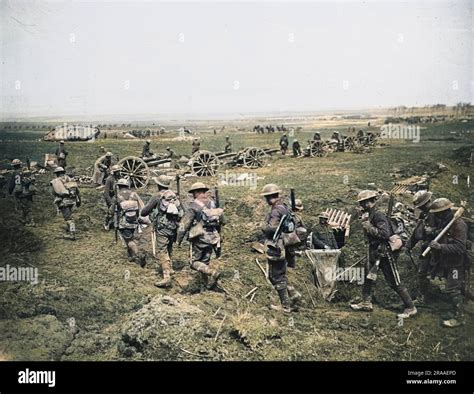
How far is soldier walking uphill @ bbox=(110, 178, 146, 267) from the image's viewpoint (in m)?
10.5

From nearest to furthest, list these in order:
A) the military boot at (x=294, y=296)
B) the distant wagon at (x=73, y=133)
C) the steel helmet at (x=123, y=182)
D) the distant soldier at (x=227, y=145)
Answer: the military boot at (x=294, y=296) < the steel helmet at (x=123, y=182) < the distant wagon at (x=73, y=133) < the distant soldier at (x=227, y=145)

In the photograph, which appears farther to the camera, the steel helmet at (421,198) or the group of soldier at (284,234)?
the steel helmet at (421,198)

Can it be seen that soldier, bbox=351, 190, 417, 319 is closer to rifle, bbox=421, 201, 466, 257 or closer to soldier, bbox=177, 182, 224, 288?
rifle, bbox=421, 201, 466, 257

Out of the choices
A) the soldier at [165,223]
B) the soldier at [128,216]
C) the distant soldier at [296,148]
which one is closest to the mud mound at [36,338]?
the soldier at [128,216]

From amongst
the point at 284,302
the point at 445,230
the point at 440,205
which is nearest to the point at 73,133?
the point at 284,302

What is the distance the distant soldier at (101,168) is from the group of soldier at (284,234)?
0.19m

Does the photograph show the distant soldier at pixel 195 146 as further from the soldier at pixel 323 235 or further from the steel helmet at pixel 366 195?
the steel helmet at pixel 366 195

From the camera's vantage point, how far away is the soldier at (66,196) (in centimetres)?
1068

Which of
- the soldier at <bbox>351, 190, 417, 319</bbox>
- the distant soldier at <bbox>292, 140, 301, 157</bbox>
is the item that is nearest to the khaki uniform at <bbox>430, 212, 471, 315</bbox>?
the soldier at <bbox>351, 190, 417, 319</bbox>

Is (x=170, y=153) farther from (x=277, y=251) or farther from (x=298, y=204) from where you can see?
(x=277, y=251)

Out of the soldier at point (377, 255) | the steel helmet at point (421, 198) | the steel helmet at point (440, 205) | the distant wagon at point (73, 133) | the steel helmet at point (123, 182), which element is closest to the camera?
the soldier at point (377, 255)

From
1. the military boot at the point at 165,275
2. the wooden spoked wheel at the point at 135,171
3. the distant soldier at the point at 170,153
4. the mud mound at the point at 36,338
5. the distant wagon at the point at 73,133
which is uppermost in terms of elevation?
the distant wagon at the point at 73,133

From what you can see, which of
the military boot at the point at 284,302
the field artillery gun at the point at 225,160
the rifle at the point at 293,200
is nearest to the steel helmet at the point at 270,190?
the rifle at the point at 293,200

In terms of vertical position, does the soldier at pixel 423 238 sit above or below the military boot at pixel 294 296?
above
